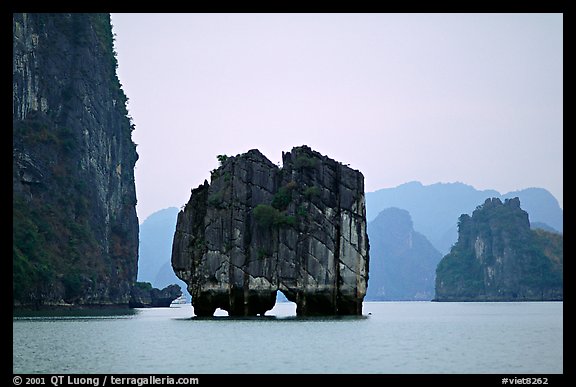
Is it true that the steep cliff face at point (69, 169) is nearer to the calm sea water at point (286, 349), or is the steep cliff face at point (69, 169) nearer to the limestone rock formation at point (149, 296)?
the limestone rock formation at point (149, 296)

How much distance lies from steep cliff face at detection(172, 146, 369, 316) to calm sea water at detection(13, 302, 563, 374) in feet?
21.8

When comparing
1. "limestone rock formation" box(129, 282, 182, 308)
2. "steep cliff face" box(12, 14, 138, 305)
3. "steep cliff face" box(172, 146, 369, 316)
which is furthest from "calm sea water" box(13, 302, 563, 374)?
"limestone rock formation" box(129, 282, 182, 308)

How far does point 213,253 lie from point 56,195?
5163 centimetres

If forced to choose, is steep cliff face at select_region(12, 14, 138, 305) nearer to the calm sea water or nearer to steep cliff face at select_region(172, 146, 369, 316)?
steep cliff face at select_region(172, 146, 369, 316)

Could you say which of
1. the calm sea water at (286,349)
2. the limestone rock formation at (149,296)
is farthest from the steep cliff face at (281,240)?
the limestone rock formation at (149,296)

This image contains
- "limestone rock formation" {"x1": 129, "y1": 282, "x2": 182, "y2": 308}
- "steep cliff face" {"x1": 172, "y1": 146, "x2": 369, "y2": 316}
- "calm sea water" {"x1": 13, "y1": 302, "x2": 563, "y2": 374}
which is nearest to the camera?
"calm sea water" {"x1": 13, "y1": 302, "x2": 563, "y2": 374}

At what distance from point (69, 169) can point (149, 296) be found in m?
33.0

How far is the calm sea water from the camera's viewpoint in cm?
3478

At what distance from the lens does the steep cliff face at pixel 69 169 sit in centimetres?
10494

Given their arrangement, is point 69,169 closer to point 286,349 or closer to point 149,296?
point 149,296

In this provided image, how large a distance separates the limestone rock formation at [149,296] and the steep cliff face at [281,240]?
65.4 m

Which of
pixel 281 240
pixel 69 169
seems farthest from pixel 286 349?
pixel 69 169
